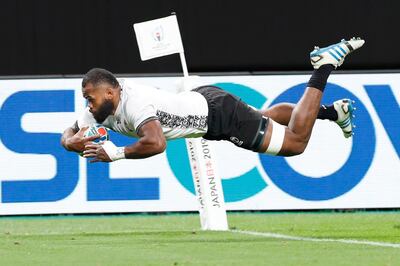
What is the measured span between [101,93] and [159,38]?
343 centimetres

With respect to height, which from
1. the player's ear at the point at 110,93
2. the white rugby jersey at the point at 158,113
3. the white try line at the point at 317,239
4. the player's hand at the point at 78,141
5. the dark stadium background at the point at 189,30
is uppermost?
the dark stadium background at the point at 189,30

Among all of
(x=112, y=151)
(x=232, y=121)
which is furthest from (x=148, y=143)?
(x=232, y=121)

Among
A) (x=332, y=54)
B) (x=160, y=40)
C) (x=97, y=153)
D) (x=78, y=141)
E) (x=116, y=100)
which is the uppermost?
(x=160, y=40)

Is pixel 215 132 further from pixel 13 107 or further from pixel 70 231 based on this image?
pixel 13 107

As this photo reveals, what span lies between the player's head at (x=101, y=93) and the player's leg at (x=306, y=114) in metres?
1.60

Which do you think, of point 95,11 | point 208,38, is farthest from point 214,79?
point 95,11

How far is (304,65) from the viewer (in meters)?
17.9

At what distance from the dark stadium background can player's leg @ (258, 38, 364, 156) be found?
15.7ft

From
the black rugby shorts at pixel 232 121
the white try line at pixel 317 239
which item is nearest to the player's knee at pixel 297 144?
the black rugby shorts at pixel 232 121

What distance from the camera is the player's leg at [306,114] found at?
41.7 ft

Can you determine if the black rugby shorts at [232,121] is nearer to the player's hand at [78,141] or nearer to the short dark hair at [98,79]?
the short dark hair at [98,79]

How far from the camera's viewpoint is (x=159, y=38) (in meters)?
15.3

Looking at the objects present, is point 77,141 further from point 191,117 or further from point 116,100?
point 191,117

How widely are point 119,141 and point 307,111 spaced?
5.56 metres
